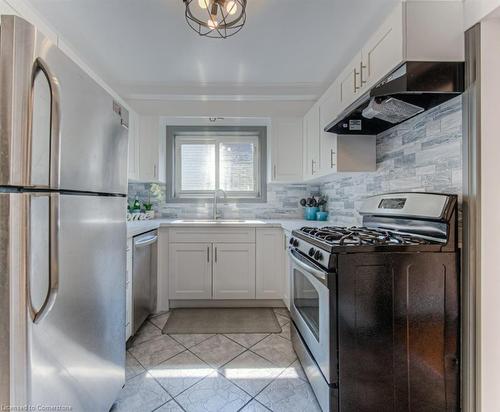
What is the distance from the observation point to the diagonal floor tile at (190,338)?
208 centimetres

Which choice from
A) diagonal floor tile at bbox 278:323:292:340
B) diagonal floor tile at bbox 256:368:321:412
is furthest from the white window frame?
diagonal floor tile at bbox 256:368:321:412

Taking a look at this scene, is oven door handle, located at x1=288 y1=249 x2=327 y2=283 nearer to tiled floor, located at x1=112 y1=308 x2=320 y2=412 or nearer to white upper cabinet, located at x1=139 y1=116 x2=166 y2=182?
tiled floor, located at x1=112 y1=308 x2=320 y2=412

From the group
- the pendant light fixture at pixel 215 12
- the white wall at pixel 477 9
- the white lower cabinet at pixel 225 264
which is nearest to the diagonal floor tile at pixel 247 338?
the white lower cabinet at pixel 225 264

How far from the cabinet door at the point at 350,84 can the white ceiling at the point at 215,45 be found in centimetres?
23

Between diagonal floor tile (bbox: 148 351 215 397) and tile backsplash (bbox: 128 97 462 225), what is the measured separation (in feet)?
5.63

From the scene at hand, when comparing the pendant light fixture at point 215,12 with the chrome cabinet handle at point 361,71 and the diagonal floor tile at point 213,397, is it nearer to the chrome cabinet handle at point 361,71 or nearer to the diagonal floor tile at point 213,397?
the chrome cabinet handle at point 361,71

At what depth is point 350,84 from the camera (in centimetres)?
178

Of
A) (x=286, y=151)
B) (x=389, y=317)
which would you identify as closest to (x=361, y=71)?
(x=389, y=317)

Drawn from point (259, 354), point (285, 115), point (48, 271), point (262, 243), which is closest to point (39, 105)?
point (48, 271)

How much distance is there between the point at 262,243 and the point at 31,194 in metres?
2.19

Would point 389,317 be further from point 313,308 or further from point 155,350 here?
point 155,350

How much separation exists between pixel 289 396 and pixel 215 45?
2331mm

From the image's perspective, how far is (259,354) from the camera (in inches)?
76.5

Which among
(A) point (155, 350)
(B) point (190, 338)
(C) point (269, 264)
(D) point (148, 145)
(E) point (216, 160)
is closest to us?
(A) point (155, 350)
